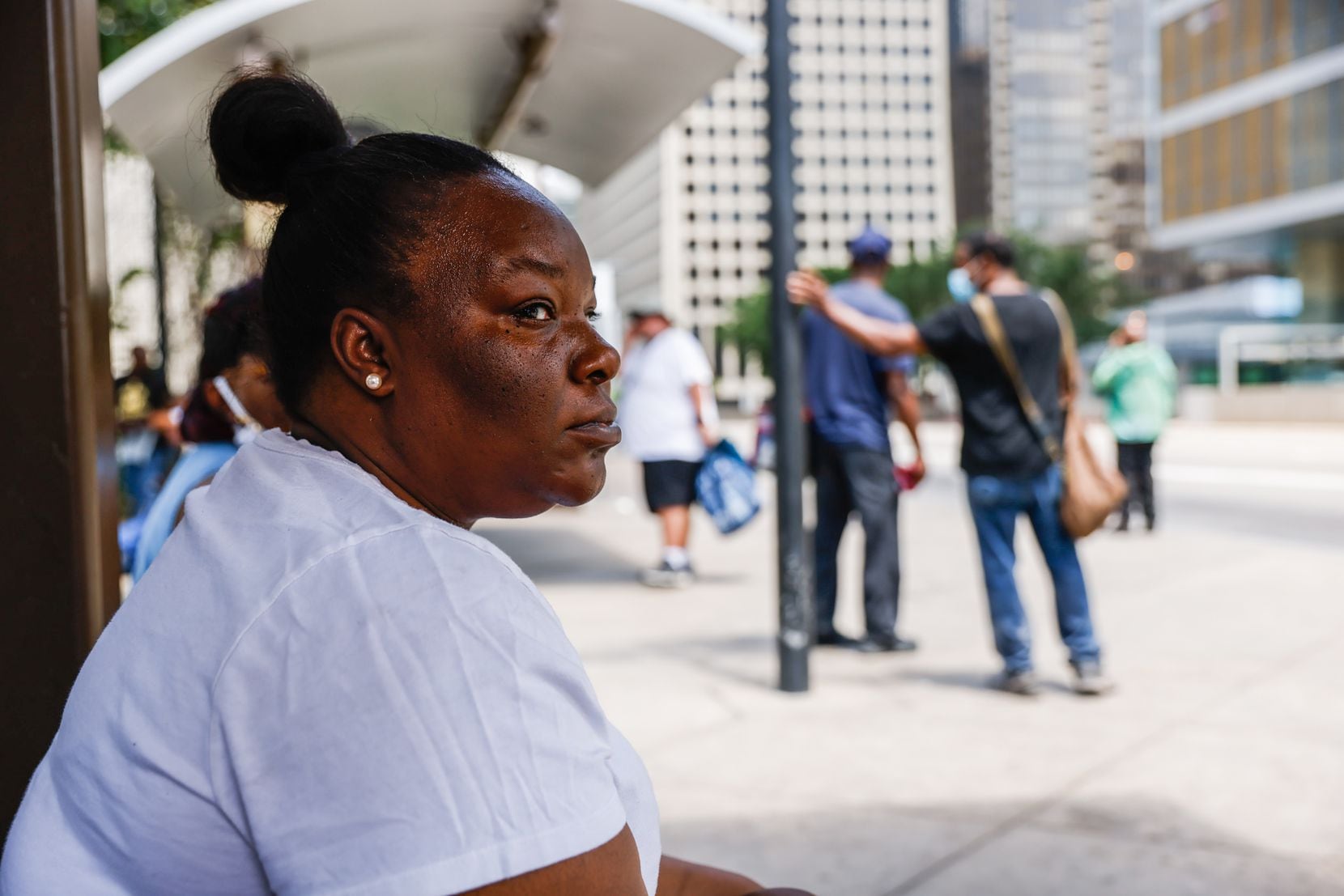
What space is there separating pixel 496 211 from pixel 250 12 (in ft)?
16.0

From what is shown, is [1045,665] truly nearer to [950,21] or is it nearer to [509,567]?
[509,567]

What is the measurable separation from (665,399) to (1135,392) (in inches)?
191

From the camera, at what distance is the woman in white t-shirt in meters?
0.90

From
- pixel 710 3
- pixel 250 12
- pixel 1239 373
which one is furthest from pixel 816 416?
pixel 710 3

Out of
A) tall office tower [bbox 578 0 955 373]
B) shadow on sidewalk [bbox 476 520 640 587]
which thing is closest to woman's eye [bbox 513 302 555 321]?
shadow on sidewalk [bbox 476 520 640 587]

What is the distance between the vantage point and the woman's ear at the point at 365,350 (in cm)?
113

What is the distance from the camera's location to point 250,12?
18.1 feet

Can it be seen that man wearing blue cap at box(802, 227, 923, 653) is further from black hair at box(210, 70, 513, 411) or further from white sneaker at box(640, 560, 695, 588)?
black hair at box(210, 70, 513, 411)

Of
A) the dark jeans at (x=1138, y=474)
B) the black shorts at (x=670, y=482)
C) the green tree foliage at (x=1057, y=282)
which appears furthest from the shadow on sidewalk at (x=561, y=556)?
the green tree foliage at (x=1057, y=282)

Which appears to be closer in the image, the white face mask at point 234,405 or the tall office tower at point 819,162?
the white face mask at point 234,405

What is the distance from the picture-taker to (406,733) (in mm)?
895

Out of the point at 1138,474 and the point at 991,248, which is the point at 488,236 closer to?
the point at 991,248

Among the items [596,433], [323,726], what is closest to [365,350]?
[596,433]

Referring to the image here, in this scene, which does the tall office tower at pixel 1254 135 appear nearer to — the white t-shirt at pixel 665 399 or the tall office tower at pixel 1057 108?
the white t-shirt at pixel 665 399
